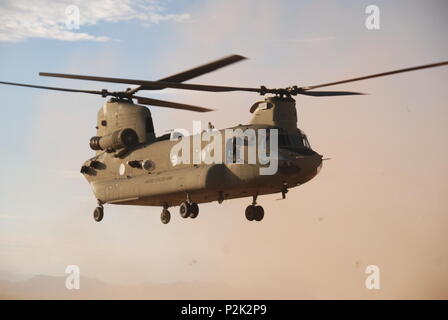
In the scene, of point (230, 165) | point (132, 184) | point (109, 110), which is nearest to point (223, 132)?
point (230, 165)

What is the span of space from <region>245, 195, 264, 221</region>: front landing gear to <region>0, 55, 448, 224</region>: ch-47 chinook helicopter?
0.15 feet

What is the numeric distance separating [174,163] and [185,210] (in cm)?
230

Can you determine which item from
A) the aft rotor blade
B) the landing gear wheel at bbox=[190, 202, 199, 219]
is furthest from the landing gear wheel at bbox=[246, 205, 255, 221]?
the aft rotor blade

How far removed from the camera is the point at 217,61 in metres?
38.7

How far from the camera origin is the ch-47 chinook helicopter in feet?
129

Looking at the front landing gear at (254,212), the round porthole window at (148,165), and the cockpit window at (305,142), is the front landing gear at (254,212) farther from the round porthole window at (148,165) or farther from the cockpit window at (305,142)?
the round porthole window at (148,165)

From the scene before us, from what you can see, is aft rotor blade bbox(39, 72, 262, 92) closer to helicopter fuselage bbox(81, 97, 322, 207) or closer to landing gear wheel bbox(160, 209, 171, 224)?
helicopter fuselage bbox(81, 97, 322, 207)

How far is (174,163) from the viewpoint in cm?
4244

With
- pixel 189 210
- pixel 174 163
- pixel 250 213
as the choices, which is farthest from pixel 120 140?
pixel 250 213

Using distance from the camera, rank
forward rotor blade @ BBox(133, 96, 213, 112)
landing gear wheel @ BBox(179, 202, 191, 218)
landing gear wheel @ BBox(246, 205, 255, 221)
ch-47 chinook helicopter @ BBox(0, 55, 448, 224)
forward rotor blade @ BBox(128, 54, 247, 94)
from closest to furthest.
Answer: forward rotor blade @ BBox(128, 54, 247, 94), ch-47 chinook helicopter @ BBox(0, 55, 448, 224), landing gear wheel @ BBox(179, 202, 191, 218), landing gear wheel @ BBox(246, 205, 255, 221), forward rotor blade @ BBox(133, 96, 213, 112)

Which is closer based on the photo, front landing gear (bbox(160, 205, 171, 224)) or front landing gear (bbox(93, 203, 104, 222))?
front landing gear (bbox(160, 205, 171, 224))

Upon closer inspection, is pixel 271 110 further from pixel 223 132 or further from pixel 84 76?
pixel 84 76

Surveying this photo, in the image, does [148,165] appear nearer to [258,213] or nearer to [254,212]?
[254,212]
